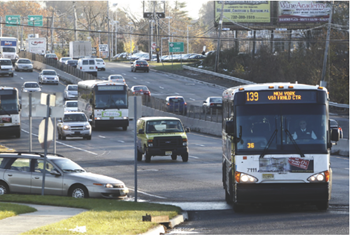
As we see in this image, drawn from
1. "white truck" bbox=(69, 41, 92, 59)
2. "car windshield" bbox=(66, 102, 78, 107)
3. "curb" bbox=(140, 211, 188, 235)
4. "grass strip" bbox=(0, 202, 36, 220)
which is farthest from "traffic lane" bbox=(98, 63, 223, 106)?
"curb" bbox=(140, 211, 188, 235)

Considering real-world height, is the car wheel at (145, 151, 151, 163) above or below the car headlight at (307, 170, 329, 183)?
below

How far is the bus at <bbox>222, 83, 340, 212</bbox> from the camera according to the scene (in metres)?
12.8

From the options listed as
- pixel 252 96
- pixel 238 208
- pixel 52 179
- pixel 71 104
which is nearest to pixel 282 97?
pixel 252 96

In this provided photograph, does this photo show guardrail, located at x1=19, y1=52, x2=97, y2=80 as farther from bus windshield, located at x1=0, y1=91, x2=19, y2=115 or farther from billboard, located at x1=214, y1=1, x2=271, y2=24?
bus windshield, located at x1=0, y1=91, x2=19, y2=115

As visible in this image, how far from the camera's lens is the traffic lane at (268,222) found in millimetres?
11000

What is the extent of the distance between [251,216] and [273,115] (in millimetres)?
2212

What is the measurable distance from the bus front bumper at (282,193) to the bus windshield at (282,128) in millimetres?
717

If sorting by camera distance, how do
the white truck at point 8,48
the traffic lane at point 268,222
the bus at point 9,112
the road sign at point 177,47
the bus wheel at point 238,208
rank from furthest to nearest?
the road sign at point 177,47 < the white truck at point 8,48 < the bus at point 9,112 < the bus wheel at point 238,208 < the traffic lane at point 268,222

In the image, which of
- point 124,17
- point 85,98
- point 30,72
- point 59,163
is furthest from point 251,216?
point 124,17

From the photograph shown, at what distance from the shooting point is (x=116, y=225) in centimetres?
1135

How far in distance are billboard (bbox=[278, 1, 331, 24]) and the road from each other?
4323cm

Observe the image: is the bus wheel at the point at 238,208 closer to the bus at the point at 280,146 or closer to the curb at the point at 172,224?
the bus at the point at 280,146

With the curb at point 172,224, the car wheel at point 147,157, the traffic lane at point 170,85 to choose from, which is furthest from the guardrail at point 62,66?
the curb at point 172,224

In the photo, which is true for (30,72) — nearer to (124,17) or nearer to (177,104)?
(177,104)
